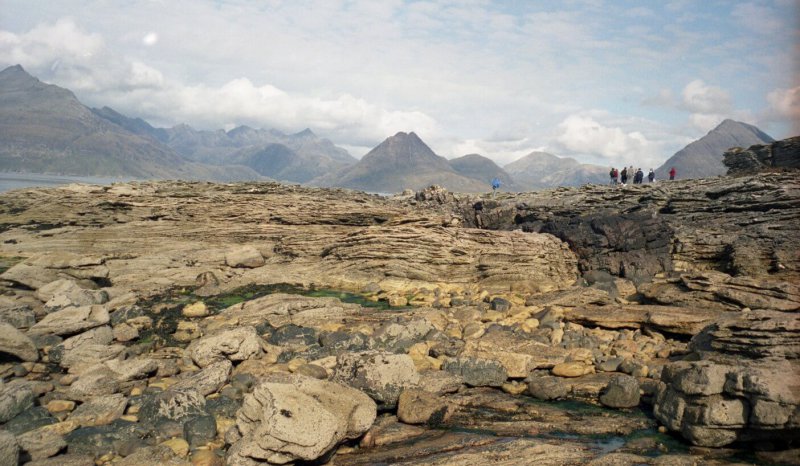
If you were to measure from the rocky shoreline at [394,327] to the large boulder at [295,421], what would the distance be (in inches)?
2.7

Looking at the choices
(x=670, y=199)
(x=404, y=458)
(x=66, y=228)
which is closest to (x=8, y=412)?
(x=404, y=458)

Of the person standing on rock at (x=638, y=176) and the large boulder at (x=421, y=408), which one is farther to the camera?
the person standing on rock at (x=638, y=176)

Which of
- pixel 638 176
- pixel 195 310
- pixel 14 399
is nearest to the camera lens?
pixel 14 399

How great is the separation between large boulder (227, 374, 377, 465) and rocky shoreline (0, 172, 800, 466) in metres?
0.07

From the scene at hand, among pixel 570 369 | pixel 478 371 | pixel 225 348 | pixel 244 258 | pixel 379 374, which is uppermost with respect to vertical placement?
pixel 244 258

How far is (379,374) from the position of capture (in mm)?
18594

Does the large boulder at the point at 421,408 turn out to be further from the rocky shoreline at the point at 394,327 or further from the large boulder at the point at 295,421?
the large boulder at the point at 295,421

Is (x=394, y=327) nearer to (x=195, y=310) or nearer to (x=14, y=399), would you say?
(x=195, y=310)

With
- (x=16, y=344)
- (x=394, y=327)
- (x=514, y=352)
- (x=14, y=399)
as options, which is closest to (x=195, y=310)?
(x=16, y=344)

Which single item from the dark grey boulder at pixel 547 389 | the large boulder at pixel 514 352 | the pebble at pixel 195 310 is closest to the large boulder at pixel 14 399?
the pebble at pixel 195 310

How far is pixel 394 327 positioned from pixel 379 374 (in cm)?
706

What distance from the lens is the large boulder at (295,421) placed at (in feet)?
45.7

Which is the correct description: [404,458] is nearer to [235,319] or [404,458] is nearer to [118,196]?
[235,319]

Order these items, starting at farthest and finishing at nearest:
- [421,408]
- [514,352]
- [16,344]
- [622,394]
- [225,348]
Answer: [514,352], [225,348], [16,344], [622,394], [421,408]
